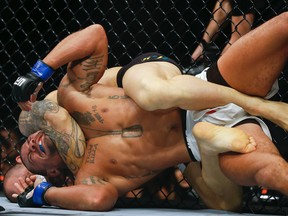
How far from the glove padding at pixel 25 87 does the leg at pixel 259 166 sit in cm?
62

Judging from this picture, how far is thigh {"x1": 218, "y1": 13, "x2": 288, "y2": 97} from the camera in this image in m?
1.62

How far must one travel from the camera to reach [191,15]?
2586 mm

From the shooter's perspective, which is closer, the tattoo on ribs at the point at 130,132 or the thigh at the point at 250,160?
the thigh at the point at 250,160

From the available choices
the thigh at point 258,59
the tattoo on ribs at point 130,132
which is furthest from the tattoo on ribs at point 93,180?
the thigh at point 258,59

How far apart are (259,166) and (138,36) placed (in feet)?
4.40

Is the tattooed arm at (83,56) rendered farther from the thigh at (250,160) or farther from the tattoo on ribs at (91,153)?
the thigh at (250,160)

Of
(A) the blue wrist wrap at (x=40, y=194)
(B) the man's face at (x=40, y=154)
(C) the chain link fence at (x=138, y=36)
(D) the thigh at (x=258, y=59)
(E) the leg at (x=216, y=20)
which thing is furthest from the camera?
(E) the leg at (x=216, y=20)

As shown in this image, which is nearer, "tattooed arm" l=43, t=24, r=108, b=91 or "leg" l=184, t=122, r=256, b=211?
"leg" l=184, t=122, r=256, b=211

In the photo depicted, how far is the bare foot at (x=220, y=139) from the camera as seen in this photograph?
1574mm

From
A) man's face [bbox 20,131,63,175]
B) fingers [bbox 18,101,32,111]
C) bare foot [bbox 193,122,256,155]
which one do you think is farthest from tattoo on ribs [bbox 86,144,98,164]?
bare foot [bbox 193,122,256,155]

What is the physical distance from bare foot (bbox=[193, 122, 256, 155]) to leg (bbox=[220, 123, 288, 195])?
0.08 ft

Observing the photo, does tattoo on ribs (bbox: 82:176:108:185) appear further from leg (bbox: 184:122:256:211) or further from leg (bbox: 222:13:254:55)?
leg (bbox: 222:13:254:55)

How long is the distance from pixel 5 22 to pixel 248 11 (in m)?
1.21

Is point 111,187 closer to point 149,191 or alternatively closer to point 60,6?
point 149,191
